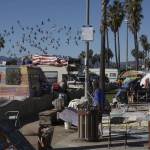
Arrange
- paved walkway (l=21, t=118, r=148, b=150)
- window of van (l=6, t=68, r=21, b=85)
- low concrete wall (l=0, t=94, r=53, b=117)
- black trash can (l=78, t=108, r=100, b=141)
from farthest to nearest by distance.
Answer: window of van (l=6, t=68, r=21, b=85)
low concrete wall (l=0, t=94, r=53, b=117)
black trash can (l=78, t=108, r=100, b=141)
paved walkway (l=21, t=118, r=148, b=150)

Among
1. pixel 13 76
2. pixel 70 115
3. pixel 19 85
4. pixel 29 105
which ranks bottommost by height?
pixel 29 105

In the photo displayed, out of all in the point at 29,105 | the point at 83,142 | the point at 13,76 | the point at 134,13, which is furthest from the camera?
the point at 134,13

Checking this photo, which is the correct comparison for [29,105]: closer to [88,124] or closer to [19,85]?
[19,85]

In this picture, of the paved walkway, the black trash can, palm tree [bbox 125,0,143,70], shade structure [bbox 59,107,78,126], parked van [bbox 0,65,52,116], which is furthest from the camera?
palm tree [bbox 125,0,143,70]

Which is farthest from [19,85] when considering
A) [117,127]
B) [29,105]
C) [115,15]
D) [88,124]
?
[115,15]

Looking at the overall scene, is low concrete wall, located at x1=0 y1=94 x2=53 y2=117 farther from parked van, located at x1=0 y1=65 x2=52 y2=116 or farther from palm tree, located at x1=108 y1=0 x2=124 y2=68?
palm tree, located at x1=108 y1=0 x2=124 y2=68

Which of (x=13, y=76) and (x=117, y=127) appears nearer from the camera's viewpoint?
(x=117, y=127)

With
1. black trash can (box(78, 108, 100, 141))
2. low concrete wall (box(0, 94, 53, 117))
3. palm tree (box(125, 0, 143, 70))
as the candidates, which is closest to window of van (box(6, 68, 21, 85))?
low concrete wall (box(0, 94, 53, 117))

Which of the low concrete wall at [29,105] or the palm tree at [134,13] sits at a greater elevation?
the palm tree at [134,13]

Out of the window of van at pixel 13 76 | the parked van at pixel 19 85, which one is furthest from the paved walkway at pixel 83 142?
A: the window of van at pixel 13 76

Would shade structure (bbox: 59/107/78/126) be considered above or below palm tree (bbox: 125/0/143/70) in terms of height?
below

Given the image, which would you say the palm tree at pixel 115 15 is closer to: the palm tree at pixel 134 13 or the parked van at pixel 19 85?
the palm tree at pixel 134 13

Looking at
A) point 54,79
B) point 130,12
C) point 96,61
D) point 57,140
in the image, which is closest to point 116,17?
point 130,12

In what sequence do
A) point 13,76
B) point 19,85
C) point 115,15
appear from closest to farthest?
point 19,85
point 13,76
point 115,15
